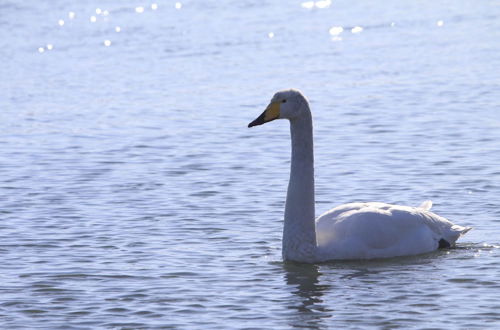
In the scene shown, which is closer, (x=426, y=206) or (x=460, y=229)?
(x=460, y=229)

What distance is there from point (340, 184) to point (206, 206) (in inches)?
60.4

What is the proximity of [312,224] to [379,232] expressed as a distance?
0.56 m

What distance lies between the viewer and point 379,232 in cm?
987

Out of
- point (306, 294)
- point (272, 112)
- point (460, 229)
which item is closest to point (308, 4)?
point (460, 229)

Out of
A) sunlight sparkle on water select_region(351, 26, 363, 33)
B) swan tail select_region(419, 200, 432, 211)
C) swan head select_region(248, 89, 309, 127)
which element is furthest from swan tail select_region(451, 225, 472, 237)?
sunlight sparkle on water select_region(351, 26, 363, 33)

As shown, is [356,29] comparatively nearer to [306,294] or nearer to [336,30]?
[336,30]

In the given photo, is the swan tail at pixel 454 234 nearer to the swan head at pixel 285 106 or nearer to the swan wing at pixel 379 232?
the swan wing at pixel 379 232

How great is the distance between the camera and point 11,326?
8.30 m

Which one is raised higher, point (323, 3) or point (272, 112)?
point (323, 3)

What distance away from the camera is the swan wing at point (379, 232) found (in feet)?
32.1

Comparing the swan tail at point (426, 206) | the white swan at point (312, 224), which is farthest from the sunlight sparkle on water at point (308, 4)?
the white swan at point (312, 224)

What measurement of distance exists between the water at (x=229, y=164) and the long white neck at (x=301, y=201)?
7.4 inches

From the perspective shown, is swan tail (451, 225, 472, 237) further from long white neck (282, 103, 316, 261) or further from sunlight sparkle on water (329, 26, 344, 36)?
sunlight sparkle on water (329, 26, 344, 36)

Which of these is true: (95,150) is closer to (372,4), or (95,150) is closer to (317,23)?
(317,23)
